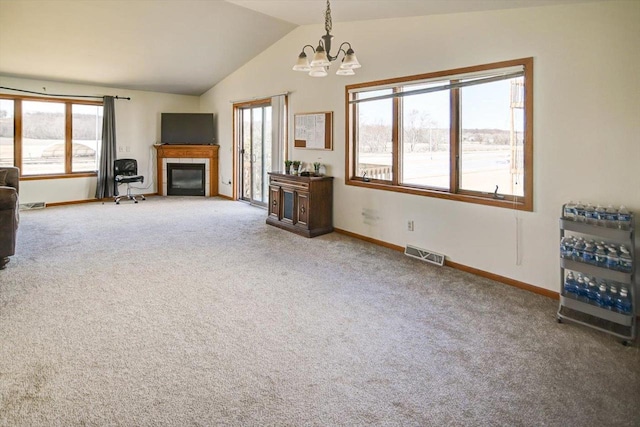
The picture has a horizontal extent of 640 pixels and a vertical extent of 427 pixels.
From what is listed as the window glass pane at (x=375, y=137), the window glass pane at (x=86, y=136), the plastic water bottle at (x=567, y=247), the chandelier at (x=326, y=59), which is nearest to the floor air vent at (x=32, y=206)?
the window glass pane at (x=86, y=136)

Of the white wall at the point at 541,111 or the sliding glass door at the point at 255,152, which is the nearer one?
the white wall at the point at 541,111

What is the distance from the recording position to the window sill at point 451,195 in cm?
355

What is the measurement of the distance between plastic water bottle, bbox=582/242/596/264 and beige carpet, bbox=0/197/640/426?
50 cm

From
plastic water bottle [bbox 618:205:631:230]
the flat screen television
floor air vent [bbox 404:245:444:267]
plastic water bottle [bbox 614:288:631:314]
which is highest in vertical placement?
the flat screen television

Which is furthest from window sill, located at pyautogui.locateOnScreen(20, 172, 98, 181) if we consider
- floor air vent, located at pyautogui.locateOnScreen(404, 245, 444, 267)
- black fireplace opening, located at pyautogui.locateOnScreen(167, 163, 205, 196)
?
floor air vent, located at pyautogui.locateOnScreen(404, 245, 444, 267)

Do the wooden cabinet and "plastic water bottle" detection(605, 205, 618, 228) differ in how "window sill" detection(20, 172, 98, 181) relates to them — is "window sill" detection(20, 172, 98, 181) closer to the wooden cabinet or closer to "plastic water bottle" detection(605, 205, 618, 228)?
the wooden cabinet

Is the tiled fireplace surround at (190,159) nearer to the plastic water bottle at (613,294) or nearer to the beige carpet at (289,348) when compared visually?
the beige carpet at (289,348)

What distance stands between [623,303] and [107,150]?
8.67m

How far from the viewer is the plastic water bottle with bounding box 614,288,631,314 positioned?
2.59m

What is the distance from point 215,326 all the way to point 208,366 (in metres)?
0.51

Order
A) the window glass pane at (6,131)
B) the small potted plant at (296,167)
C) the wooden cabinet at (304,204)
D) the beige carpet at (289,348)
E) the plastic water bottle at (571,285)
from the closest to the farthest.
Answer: the beige carpet at (289,348) → the plastic water bottle at (571,285) → the wooden cabinet at (304,204) → the small potted plant at (296,167) → the window glass pane at (6,131)

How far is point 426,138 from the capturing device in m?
4.46

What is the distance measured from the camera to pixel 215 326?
2725 mm

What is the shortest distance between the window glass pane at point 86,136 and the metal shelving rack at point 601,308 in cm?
852
